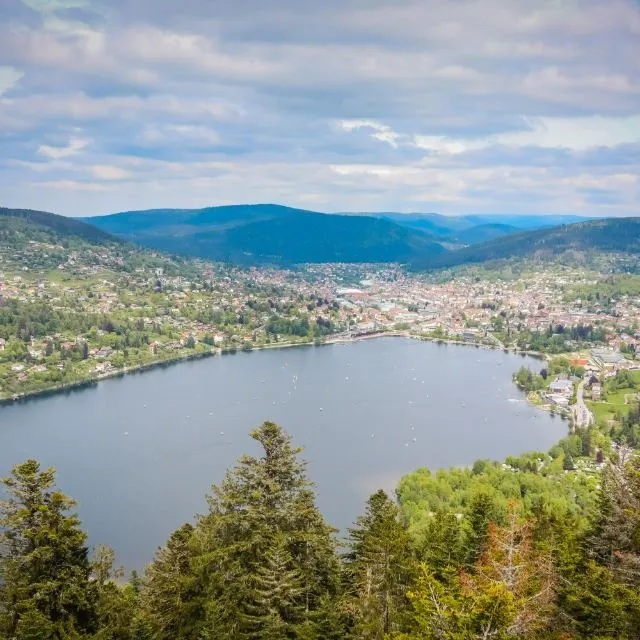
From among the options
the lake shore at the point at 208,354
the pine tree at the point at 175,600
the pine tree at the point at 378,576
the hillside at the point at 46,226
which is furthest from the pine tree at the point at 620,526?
the hillside at the point at 46,226

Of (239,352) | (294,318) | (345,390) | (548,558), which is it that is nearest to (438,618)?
(548,558)

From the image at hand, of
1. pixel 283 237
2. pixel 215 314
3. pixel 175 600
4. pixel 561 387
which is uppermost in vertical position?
pixel 283 237

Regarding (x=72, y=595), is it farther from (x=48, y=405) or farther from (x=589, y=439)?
(x=48, y=405)

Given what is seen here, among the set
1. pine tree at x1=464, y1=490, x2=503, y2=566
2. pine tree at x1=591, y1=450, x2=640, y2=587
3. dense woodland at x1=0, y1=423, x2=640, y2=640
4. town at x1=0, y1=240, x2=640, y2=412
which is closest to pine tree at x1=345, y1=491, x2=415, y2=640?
dense woodland at x1=0, y1=423, x2=640, y2=640

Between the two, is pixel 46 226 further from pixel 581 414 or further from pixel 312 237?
pixel 581 414

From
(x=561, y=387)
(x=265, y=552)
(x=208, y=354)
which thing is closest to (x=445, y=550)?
(x=265, y=552)

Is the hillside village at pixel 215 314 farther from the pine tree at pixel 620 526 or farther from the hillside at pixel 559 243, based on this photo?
the pine tree at pixel 620 526

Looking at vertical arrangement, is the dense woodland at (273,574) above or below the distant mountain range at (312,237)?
below
